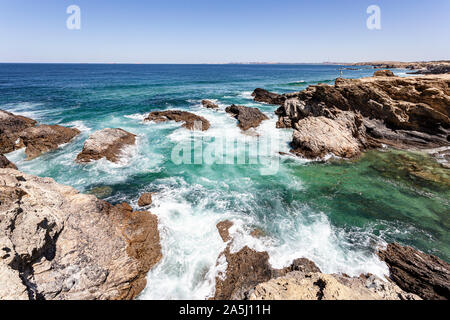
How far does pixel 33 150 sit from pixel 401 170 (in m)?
30.0

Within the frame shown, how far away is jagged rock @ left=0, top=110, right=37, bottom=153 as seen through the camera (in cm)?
1700

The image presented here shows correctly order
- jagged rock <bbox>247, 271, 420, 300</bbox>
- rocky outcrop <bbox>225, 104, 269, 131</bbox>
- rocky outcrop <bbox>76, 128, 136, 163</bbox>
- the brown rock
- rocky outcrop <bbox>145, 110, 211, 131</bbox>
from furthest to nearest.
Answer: rocky outcrop <bbox>225, 104, 269, 131</bbox> → rocky outcrop <bbox>145, 110, 211, 131</bbox> → rocky outcrop <bbox>76, 128, 136, 163</bbox> → the brown rock → jagged rock <bbox>247, 271, 420, 300</bbox>

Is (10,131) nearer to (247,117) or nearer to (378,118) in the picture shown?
(247,117)

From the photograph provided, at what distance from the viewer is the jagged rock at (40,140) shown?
16.8 m

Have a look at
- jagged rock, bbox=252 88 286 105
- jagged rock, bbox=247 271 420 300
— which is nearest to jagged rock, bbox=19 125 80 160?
jagged rock, bbox=247 271 420 300

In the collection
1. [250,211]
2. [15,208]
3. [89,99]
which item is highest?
[89,99]

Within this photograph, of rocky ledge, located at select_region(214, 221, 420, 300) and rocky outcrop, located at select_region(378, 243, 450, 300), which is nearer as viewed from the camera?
rocky ledge, located at select_region(214, 221, 420, 300)

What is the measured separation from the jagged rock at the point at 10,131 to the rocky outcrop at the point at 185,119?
12.3 m

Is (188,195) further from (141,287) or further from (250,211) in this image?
(141,287)

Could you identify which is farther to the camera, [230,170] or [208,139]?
[208,139]

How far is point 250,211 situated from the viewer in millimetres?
10773

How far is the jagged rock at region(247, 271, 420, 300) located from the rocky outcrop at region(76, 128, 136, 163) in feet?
48.7

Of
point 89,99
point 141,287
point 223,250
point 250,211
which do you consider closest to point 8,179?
point 141,287

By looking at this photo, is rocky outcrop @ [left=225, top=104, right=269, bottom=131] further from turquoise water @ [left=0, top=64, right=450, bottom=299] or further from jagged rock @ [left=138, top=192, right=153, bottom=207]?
jagged rock @ [left=138, top=192, right=153, bottom=207]
